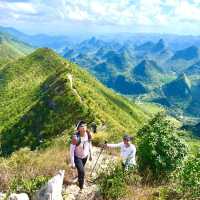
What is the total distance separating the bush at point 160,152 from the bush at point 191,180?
174 cm

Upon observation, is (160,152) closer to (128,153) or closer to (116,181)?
(128,153)

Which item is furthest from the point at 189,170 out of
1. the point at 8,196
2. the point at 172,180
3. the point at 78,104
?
the point at 78,104

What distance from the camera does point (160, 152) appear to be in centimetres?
2030

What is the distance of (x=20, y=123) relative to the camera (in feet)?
367

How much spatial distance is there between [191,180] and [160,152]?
3.14m

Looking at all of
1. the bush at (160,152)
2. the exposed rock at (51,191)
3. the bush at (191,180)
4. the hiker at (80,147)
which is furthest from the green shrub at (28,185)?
the bush at (191,180)

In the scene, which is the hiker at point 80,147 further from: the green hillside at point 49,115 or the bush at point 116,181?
the green hillside at point 49,115

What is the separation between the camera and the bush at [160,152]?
20.2 metres

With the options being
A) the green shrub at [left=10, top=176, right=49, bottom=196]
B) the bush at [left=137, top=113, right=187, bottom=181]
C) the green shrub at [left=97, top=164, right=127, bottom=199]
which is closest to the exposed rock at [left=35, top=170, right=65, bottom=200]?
the green shrub at [left=10, top=176, right=49, bottom=196]

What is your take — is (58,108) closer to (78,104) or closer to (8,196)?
A: (78,104)

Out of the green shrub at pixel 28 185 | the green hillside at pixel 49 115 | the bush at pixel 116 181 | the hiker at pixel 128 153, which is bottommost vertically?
the green hillside at pixel 49 115

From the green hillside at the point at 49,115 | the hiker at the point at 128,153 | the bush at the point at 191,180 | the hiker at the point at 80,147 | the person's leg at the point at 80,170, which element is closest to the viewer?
the bush at the point at 191,180

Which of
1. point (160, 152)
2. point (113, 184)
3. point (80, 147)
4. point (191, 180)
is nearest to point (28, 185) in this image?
point (80, 147)

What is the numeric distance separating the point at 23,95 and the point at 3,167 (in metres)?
137
